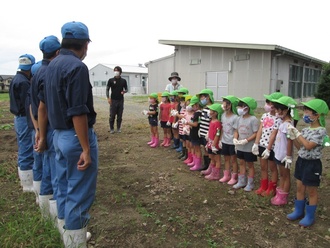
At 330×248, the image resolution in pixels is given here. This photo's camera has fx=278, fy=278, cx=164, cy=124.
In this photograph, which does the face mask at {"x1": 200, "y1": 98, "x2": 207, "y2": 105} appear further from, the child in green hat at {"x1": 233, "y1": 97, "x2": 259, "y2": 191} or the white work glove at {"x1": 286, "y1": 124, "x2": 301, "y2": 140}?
the white work glove at {"x1": 286, "y1": 124, "x2": 301, "y2": 140}

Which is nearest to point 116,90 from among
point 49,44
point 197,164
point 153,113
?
point 153,113

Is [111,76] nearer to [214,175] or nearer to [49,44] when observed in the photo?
[214,175]

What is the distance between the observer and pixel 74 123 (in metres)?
2.18

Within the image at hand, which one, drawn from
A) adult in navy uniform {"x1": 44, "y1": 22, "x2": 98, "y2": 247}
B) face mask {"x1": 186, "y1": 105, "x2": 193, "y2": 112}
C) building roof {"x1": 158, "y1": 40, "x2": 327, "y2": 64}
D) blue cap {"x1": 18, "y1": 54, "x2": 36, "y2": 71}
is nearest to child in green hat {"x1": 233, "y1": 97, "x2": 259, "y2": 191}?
face mask {"x1": 186, "y1": 105, "x2": 193, "y2": 112}

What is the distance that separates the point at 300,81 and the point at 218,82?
5.79 metres

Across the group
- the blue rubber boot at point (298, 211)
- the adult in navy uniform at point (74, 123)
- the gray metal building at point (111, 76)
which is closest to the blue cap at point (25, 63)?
the adult in navy uniform at point (74, 123)

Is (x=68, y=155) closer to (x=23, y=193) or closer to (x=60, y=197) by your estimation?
(x=60, y=197)

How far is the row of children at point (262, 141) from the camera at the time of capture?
315 centimetres

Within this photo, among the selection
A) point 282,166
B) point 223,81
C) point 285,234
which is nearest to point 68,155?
point 285,234

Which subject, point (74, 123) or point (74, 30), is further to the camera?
point (74, 30)

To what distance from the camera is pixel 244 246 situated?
9.33ft

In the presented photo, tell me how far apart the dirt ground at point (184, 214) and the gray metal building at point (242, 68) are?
996cm

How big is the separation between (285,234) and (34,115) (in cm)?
313

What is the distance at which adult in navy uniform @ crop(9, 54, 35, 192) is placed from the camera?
398 cm
